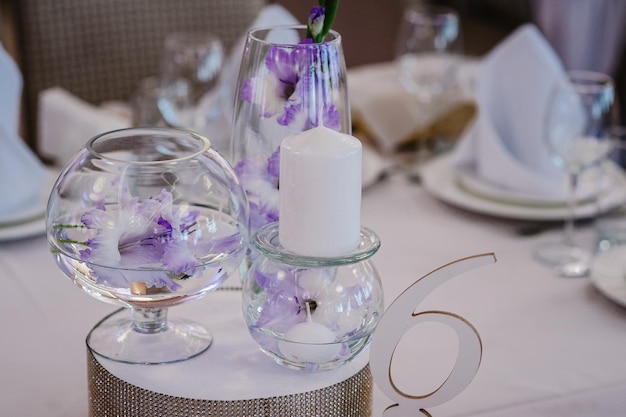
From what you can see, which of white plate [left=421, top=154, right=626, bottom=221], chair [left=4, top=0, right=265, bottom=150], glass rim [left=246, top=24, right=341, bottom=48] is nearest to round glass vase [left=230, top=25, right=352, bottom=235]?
glass rim [left=246, top=24, right=341, bottom=48]

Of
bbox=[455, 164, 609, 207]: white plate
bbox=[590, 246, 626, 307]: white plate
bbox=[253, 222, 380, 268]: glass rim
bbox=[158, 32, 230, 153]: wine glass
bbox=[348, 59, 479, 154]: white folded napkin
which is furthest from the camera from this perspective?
bbox=[348, 59, 479, 154]: white folded napkin

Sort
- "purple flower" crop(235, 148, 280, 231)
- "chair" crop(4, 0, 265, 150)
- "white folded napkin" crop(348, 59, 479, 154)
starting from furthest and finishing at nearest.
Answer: "chair" crop(4, 0, 265, 150) → "white folded napkin" crop(348, 59, 479, 154) → "purple flower" crop(235, 148, 280, 231)

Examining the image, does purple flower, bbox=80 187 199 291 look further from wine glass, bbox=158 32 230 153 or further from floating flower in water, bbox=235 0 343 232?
wine glass, bbox=158 32 230 153

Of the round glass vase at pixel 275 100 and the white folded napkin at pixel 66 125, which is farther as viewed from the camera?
the white folded napkin at pixel 66 125

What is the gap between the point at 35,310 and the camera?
1.01m

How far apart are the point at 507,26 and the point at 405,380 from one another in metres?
3.66

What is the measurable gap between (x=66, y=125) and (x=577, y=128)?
2.40ft

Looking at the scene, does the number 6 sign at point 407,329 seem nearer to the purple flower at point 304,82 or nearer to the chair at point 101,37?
the purple flower at point 304,82

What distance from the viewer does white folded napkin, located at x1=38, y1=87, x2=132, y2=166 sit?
133cm

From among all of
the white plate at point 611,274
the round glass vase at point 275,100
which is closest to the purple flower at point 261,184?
the round glass vase at point 275,100

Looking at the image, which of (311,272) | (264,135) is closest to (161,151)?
(264,135)

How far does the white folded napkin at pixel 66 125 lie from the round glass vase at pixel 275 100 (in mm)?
522

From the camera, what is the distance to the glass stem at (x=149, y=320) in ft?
2.59

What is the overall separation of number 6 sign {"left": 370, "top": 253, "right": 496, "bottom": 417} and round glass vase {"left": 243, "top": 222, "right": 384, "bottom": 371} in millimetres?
35
